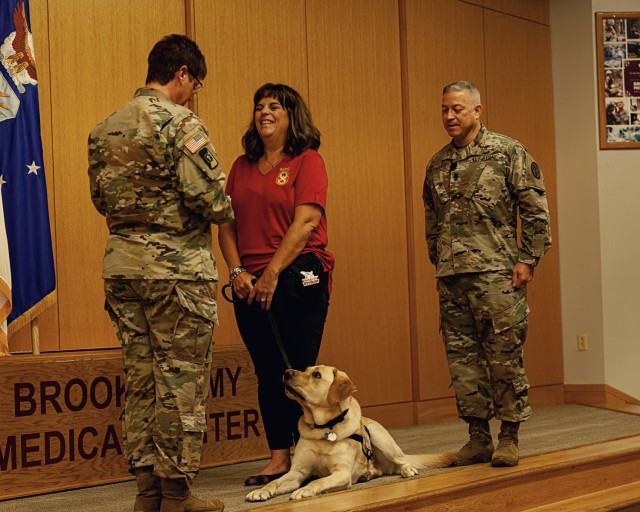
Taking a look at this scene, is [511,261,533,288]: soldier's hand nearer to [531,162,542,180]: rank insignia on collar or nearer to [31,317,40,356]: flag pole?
[531,162,542,180]: rank insignia on collar

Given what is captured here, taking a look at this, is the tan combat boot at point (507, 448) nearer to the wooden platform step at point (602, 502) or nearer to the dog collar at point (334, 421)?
the wooden platform step at point (602, 502)

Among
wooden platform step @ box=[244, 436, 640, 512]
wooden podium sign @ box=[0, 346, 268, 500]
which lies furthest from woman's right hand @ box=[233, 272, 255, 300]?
wooden platform step @ box=[244, 436, 640, 512]

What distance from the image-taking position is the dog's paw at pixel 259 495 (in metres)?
3.36

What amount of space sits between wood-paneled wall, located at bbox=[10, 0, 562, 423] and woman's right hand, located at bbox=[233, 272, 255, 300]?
3.93ft

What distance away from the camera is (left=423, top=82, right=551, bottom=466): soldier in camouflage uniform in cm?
384

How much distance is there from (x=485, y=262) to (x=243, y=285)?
101 cm

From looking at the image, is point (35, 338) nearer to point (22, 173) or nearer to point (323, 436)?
point (22, 173)

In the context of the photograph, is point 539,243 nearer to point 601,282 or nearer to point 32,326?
point 32,326

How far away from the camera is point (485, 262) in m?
3.84

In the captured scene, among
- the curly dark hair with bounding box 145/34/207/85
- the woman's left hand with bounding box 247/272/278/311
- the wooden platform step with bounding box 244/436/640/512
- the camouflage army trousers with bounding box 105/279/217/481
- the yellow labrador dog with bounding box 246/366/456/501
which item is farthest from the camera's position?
the woman's left hand with bounding box 247/272/278/311

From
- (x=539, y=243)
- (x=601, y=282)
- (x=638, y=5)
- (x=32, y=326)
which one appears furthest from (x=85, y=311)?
(x=638, y=5)

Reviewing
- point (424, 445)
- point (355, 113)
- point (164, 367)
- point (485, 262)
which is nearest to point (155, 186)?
point (164, 367)

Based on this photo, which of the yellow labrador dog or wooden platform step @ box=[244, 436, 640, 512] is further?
the yellow labrador dog

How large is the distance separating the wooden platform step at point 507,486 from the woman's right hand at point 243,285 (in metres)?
0.83
